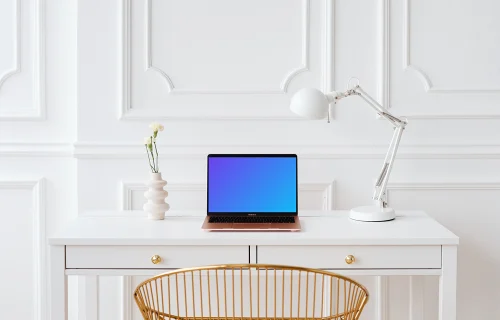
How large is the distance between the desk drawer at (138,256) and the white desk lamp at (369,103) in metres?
0.53

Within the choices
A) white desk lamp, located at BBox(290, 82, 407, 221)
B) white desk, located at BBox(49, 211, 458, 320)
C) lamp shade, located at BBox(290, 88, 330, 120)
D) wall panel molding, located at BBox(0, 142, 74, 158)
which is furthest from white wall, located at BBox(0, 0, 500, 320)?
white desk, located at BBox(49, 211, 458, 320)

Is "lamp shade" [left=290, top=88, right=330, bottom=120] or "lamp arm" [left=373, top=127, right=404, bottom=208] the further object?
"lamp arm" [left=373, top=127, right=404, bottom=208]

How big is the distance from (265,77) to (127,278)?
997 mm

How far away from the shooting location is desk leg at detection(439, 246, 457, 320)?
187 centimetres

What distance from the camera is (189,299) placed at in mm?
2473

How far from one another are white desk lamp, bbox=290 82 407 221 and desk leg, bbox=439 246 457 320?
286 mm

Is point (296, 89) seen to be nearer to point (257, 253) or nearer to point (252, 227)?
point (252, 227)

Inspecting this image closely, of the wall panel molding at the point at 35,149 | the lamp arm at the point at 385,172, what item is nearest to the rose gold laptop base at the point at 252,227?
the lamp arm at the point at 385,172

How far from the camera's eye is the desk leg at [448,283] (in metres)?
1.87

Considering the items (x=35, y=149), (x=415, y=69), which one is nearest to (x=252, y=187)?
(x=415, y=69)

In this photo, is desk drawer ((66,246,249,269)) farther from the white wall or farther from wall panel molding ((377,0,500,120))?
wall panel molding ((377,0,500,120))

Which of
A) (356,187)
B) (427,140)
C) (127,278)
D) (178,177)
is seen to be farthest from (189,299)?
(427,140)

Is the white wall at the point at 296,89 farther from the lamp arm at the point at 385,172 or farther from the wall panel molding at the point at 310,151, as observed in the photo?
the lamp arm at the point at 385,172

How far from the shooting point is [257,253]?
1910 mm
